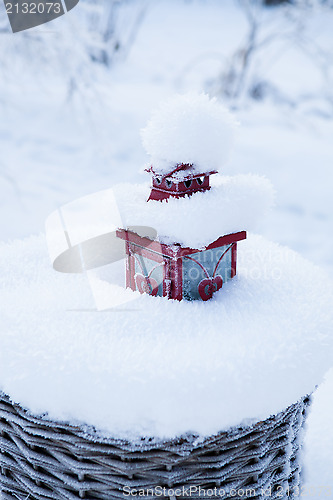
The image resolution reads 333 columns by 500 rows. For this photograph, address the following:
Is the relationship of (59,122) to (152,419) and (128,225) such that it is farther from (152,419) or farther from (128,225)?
(152,419)

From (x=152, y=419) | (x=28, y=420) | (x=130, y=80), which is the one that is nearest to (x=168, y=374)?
(x=152, y=419)

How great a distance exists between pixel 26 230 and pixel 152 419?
135cm

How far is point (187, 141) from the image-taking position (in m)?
0.76

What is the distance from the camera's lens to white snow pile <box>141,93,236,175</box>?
0.76m

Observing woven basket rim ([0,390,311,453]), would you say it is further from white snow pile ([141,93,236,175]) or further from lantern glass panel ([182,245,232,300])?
white snow pile ([141,93,236,175])

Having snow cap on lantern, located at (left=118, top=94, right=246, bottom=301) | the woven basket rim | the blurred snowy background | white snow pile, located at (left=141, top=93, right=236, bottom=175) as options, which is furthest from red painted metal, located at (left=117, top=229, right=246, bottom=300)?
the blurred snowy background

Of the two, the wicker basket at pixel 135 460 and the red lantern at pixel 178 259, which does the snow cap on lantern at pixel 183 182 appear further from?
the wicker basket at pixel 135 460

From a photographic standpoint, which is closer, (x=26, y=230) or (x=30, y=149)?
Result: (x=26, y=230)

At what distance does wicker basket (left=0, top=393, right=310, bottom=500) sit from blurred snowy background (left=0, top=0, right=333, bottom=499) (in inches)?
43.9

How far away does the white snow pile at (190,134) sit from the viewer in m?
0.76

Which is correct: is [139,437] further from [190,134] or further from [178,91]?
[178,91]

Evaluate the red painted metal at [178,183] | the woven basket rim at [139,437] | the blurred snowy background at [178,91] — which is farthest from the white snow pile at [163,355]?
the blurred snowy background at [178,91]

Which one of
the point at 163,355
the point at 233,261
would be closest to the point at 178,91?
the point at 233,261

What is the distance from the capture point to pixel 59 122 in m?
2.22
